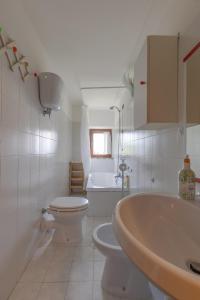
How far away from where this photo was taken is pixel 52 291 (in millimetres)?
1499

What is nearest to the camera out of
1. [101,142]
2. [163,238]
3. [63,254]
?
[163,238]

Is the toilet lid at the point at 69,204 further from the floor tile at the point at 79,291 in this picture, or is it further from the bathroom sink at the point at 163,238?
the bathroom sink at the point at 163,238

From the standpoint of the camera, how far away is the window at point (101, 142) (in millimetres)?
5094

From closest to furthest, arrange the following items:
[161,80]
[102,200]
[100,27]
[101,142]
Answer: [161,80]
[100,27]
[102,200]
[101,142]

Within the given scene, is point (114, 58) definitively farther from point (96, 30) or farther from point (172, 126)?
point (172, 126)

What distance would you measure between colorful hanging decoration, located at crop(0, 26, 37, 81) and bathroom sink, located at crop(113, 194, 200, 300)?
1.21m

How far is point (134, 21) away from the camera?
1.73 metres

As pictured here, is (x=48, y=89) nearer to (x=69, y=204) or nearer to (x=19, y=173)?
(x=19, y=173)

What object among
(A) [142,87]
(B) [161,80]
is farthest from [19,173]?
(B) [161,80]

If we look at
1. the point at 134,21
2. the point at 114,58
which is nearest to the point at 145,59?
the point at 134,21

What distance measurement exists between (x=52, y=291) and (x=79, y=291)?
0.20 meters

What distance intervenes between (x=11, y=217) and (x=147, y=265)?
4.24 ft

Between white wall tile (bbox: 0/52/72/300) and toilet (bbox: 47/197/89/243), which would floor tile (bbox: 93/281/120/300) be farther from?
toilet (bbox: 47/197/89/243)

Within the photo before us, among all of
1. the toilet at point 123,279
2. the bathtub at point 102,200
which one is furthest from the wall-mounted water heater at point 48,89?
the bathtub at point 102,200
